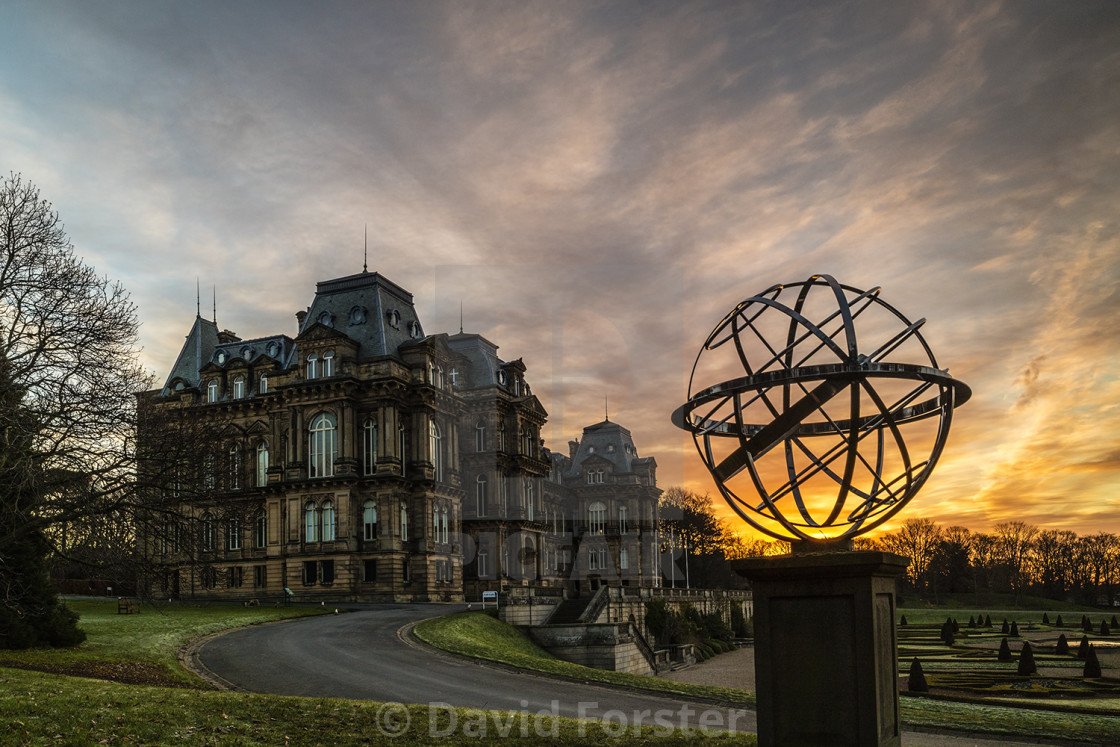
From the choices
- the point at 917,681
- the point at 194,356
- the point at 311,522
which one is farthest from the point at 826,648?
the point at 194,356

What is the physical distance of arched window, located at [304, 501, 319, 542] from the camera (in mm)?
62312

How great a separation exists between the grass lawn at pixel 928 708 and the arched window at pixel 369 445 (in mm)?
27327

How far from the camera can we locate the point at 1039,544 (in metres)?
141

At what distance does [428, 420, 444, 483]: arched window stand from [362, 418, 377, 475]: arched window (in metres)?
4.07

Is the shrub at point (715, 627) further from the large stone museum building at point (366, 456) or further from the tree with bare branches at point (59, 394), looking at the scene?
the tree with bare branches at point (59, 394)

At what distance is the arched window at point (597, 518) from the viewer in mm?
96500

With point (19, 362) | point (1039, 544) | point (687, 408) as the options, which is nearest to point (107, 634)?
point (19, 362)

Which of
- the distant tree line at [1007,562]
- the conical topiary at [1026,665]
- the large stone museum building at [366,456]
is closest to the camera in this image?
the conical topiary at [1026,665]

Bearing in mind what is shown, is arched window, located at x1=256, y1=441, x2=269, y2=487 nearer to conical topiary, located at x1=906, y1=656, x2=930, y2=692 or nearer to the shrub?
the shrub

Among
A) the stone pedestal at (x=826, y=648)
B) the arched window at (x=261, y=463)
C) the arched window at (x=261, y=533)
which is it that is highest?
the arched window at (x=261, y=463)

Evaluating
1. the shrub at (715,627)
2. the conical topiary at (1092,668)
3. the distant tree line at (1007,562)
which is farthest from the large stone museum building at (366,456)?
the distant tree line at (1007,562)

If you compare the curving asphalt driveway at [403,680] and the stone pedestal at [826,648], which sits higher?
the stone pedestal at [826,648]

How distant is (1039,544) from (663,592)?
109 meters

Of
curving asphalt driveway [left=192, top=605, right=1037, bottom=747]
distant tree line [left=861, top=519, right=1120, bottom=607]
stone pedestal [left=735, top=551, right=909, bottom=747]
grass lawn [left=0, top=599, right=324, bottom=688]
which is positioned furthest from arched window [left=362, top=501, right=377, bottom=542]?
distant tree line [left=861, top=519, right=1120, bottom=607]
